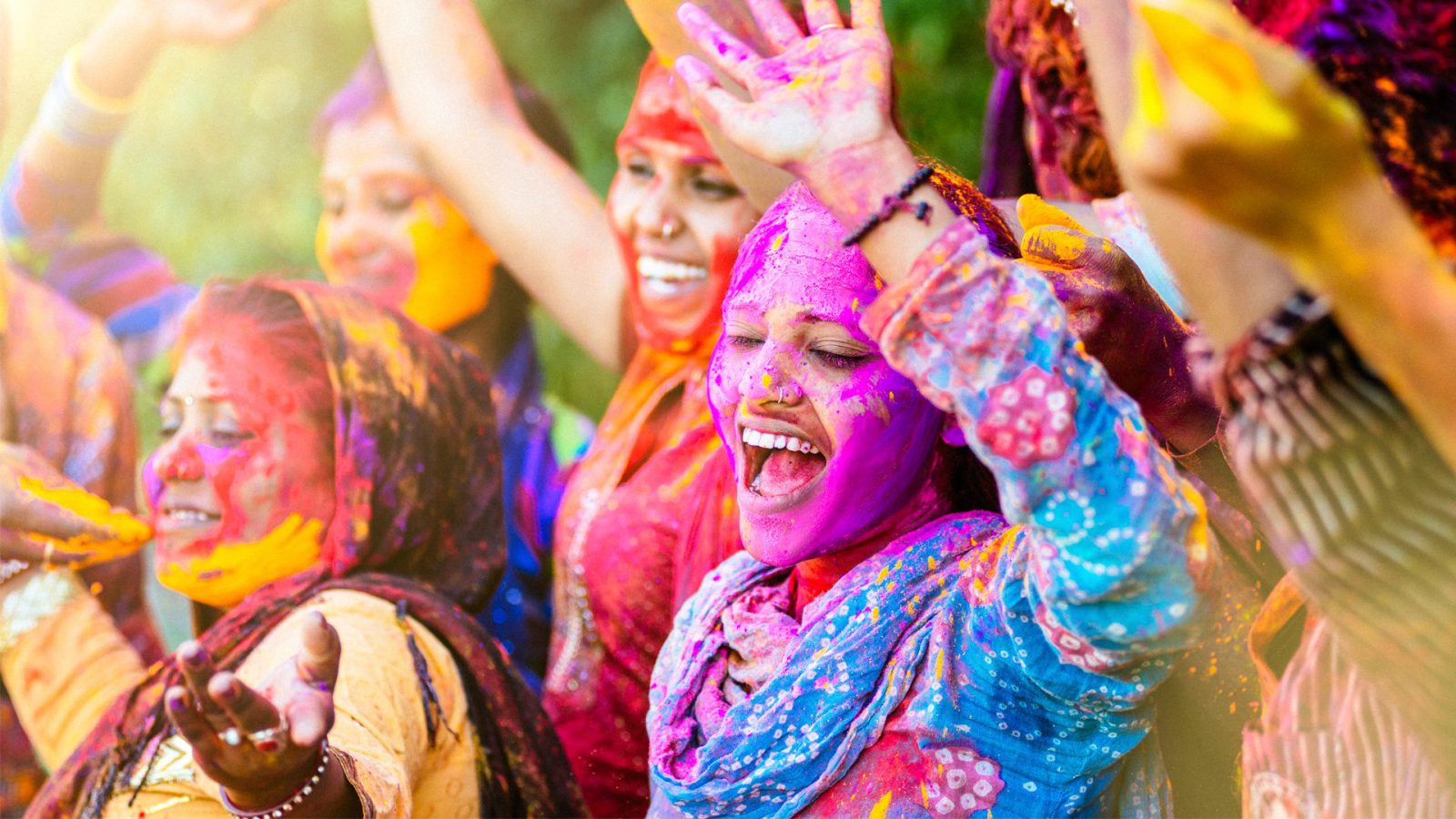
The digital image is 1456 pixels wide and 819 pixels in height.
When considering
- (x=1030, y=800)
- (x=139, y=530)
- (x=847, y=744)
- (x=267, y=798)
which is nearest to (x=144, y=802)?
(x=267, y=798)

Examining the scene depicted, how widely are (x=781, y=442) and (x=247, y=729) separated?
821 millimetres

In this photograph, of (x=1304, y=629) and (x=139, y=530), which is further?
(x=139, y=530)

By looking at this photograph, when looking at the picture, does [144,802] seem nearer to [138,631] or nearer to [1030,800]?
[138,631]

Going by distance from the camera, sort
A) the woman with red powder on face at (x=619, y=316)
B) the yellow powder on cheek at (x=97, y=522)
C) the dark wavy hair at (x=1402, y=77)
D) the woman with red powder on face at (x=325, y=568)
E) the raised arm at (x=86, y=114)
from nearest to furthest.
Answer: the dark wavy hair at (x=1402, y=77) < the woman with red powder on face at (x=325, y=568) < the woman with red powder on face at (x=619, y=316) < the yellow powder on cheek at (x=97, y=522) < the raised arm at (x=86, y=114)

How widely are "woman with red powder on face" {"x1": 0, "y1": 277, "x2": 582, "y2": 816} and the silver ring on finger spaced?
0.29 meters

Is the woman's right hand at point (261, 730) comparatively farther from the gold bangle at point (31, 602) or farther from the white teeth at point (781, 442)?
the gold bangle at point (31, 602)

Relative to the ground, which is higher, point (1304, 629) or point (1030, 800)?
point (1304, 629)

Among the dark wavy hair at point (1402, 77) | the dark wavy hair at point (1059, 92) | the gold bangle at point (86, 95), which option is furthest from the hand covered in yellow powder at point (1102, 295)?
the gold bangle at point (86, 95)

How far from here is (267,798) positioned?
6.51ft

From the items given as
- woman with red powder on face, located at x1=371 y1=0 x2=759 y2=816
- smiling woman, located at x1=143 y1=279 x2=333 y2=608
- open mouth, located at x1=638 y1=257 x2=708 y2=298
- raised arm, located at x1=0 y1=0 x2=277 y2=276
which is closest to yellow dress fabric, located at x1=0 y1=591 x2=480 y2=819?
smiling woman, located at x1=143 y1=279 x2=333 y2=608

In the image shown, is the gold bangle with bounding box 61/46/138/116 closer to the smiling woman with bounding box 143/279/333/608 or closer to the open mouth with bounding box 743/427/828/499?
the smiling woman with bounding box 143/279/333/608

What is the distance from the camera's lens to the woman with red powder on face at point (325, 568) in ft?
8.25

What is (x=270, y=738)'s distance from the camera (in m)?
1.93

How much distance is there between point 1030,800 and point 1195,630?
1.25 feet
